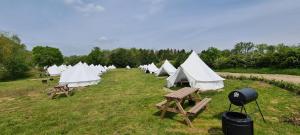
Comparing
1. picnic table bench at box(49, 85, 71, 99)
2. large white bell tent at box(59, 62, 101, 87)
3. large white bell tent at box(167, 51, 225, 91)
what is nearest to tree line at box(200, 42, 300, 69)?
large white bell tent at box(167, 51, 225, 91)

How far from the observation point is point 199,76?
42.8ft

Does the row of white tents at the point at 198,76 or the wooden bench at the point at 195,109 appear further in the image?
the row of white tents at the point at 198,76

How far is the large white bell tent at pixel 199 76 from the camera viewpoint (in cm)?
1261

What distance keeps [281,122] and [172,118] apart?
11.9 feet

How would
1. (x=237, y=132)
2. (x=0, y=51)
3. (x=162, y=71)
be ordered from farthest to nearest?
(x=0, y=51) < (x=162, y=71) < (x=237, y=132)

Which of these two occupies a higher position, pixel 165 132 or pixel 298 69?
pixel 298 69

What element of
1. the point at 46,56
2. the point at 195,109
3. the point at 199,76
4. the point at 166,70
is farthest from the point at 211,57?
the point at 46,56

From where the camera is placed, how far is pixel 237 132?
15.7ft

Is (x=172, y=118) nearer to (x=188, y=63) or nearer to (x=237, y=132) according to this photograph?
(x=237, y=132)

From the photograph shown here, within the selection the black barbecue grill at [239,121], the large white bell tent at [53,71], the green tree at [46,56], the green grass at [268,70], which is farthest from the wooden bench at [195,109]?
the green tree at [46,56]

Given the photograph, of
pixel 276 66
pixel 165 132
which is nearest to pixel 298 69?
pixel 276 66

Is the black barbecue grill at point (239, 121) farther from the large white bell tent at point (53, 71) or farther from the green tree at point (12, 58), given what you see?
the large white bell tent at point (53, 71)

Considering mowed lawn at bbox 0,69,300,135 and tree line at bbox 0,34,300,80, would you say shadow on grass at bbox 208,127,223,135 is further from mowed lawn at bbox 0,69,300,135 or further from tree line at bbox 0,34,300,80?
tree line at bbox 0,34,300,80

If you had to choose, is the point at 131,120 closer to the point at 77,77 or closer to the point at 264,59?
the point at 77,77
